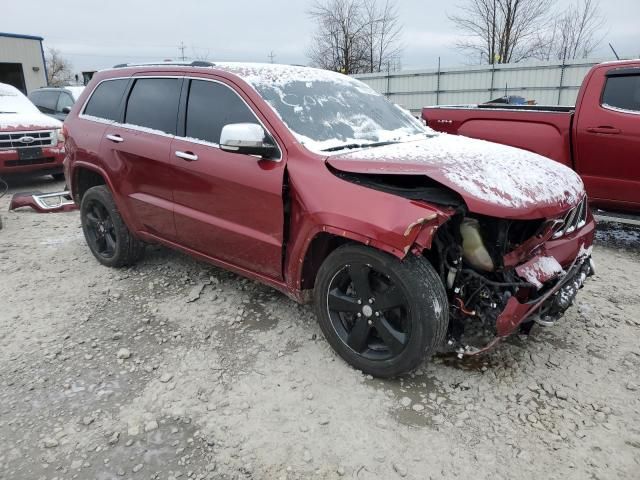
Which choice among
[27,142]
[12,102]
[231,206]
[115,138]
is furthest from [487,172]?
[12,102]

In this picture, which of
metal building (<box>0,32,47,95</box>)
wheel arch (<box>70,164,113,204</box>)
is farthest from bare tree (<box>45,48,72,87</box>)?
wheel arch (<box>70,164,113,204</box>)

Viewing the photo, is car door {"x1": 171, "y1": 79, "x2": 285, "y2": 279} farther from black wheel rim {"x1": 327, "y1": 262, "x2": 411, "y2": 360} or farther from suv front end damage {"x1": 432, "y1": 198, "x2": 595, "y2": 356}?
suv front end damage {"x1": 432, "y1": 198, "x2": 595, "y2": 356}

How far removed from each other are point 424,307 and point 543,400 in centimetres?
90

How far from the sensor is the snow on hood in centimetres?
828

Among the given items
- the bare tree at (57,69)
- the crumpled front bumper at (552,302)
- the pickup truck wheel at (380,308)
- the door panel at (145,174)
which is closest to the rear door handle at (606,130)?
the crumpled front bumper at (552,302)

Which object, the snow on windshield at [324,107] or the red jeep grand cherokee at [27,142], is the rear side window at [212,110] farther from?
the red jeep grand cherokee at [27,142]

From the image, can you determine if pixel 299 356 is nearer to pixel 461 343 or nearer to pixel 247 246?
pixel 247 246

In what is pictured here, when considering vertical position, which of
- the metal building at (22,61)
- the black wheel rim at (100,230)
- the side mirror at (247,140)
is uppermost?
the metal building at (22,61)

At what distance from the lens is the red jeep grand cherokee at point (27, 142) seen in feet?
26.5

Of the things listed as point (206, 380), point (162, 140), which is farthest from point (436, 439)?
point (162, 140)

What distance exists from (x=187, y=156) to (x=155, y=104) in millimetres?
734

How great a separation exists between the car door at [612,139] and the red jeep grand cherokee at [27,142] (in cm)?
747

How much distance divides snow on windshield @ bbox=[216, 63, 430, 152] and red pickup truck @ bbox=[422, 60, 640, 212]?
7.07 ft

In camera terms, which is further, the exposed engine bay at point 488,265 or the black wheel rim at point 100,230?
the black wheel rim at point 100,230
